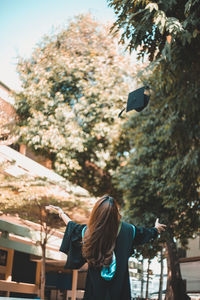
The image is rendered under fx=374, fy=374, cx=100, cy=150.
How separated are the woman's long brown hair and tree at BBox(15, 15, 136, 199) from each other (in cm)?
1277

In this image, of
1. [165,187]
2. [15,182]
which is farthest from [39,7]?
[165,187]

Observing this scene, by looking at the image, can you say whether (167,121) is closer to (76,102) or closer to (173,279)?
(173,279)

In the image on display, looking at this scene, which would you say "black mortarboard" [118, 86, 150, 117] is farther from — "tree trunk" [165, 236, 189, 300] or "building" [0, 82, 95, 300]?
"tree trunk" [165, 236, 189, 300]

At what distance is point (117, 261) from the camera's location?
2598 mm

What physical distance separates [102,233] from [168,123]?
765cm

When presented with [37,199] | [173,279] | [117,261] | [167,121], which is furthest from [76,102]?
[117,261]

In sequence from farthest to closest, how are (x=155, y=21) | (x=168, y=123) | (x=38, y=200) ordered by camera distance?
(x=38, y=200) → (x=168, y=123) → (x=155, y=21)

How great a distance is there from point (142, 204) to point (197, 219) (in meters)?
1.78

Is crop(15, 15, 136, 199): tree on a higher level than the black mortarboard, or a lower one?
higher

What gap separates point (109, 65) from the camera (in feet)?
58.1

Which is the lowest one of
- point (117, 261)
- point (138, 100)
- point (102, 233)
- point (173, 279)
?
Result: point (173, 279)

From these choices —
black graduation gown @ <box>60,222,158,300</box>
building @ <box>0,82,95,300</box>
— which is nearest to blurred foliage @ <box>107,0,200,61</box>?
black graduation gown @ <box>60,222,158,300</box>

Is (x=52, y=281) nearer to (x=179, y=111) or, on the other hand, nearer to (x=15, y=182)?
(x=15, y=182)

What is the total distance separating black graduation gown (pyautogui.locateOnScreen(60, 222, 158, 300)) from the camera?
99.7 inches
